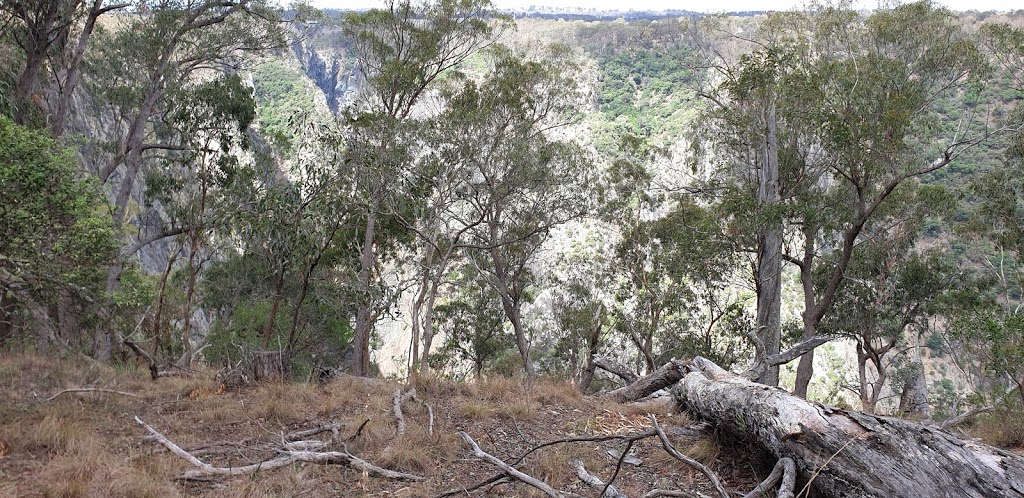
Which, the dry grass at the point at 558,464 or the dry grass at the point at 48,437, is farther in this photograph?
the dry grass at the point at 48,437

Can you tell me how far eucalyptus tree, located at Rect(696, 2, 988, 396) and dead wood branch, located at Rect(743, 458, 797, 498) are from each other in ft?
25.2

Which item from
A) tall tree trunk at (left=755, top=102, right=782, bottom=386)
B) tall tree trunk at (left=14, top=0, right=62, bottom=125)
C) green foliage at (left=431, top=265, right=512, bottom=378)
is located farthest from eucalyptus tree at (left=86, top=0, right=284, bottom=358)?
tall tree trunk at (left=755, top=102, right=782, bottom=386)

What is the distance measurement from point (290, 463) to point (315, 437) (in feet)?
2.42

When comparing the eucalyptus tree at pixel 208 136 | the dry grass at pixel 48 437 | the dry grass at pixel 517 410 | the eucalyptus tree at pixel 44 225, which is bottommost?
the dry grass at pixel 517 410

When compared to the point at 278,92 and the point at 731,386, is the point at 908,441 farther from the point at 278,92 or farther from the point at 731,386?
the point at 278,92

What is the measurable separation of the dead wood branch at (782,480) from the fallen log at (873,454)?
0.06m

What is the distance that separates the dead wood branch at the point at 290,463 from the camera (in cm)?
364

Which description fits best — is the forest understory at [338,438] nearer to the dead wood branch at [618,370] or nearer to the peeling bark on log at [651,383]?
the peeling bark on log at [651,383]

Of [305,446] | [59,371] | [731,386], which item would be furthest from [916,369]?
[59,371]

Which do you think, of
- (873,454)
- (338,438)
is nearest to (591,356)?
(338,438)

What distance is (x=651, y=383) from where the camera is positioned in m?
6.65

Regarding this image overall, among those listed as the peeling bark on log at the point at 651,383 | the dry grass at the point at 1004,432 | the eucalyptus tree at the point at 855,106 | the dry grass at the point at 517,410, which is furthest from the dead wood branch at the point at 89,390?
the eucalyptus tree at the point at 855,106

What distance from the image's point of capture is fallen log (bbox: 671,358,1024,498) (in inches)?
105

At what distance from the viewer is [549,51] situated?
53.0 ft
